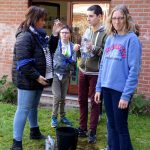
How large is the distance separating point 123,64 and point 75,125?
2.67 m

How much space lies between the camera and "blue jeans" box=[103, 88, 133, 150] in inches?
176

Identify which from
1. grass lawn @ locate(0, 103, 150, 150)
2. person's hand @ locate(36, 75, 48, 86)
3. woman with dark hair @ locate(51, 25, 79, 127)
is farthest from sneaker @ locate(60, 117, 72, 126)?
person's hand @ locate(36, 75, 48, 86)

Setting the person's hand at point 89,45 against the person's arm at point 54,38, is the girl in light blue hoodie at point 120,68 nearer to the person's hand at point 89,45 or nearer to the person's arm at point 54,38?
the person's hand at point 89,45

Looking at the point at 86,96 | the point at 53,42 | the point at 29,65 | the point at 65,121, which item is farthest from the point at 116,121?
the point at 65,121

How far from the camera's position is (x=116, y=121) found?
4.52 metres

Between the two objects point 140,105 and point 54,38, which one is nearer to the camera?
point 54,38

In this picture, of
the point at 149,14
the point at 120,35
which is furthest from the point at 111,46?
the point at 149,14

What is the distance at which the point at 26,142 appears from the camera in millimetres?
5777

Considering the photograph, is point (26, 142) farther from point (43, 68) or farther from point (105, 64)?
point (105, 64)

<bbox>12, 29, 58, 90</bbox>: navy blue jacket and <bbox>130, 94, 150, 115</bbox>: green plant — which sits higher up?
<bbox>12, 29, 58, 90</bbox>: navy blue jacket

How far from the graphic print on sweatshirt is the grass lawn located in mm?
1738

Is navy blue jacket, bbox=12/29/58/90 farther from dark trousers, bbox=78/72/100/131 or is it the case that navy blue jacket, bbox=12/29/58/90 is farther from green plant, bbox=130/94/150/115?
green plant, bbox=130/94/150/115

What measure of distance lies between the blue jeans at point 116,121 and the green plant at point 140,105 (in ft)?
9.41

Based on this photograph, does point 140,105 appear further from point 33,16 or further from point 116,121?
point 33,16
